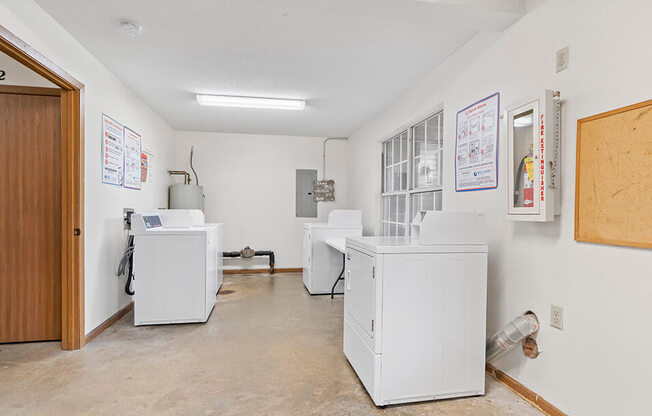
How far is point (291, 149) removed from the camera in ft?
19.7

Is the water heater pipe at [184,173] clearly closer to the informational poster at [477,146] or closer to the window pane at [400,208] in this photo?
the window pane at [400,208]

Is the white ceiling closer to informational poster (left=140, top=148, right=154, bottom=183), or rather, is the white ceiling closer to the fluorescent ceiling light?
the fluorescent ceiling light

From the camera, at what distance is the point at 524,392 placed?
2.02m

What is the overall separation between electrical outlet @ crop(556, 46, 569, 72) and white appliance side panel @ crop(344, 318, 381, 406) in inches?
72.6

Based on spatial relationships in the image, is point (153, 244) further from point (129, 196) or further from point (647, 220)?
point (647, 220)

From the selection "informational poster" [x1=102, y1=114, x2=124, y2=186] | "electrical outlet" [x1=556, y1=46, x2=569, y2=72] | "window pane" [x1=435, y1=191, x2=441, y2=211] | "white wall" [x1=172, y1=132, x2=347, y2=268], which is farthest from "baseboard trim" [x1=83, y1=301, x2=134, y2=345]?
"electrical outlet" [x1=556, y1=46, x2=569, y2=72]

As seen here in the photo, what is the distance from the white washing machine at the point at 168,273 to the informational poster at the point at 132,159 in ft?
2.19

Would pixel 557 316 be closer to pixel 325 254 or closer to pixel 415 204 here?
pixel 415 204

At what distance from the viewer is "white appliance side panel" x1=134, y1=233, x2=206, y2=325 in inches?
127

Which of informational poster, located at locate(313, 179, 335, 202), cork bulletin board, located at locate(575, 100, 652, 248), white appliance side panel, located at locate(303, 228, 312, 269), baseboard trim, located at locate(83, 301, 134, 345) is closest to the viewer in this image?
cork bulletin board, located at locate(575, 100, 652, 248)

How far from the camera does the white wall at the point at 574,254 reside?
4.76 feet

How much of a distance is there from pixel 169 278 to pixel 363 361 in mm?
2079

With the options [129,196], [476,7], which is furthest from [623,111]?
[129,196]

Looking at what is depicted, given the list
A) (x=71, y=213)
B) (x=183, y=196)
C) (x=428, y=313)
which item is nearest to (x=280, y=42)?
(x=71, y=213)
